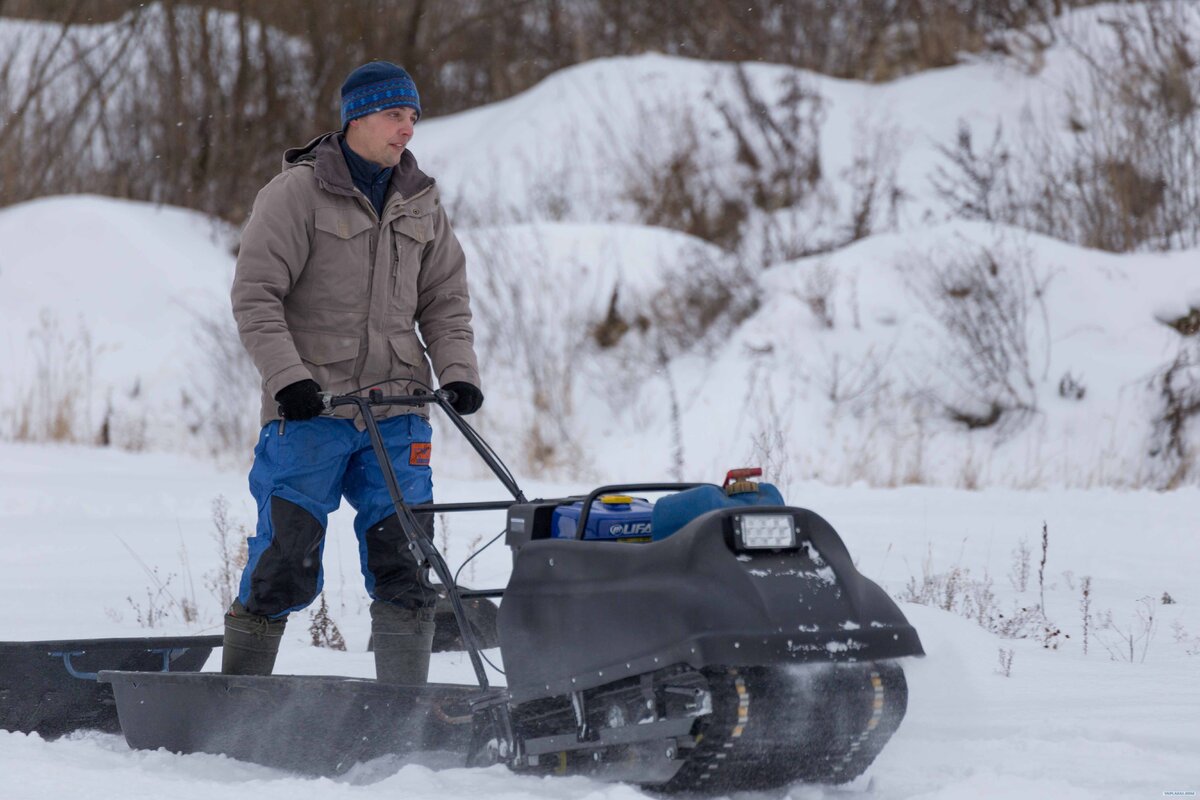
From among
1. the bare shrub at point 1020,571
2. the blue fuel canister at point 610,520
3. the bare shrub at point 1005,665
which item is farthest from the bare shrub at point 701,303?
the blue fuel canister at point 610,520

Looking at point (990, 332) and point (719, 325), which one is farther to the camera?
point (719, 325)

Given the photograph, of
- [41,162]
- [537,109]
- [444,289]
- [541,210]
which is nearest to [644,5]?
[537,109]

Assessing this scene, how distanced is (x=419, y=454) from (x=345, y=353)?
0.36 m

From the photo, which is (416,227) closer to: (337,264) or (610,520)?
A: (337,264)

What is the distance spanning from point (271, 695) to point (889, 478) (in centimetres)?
661

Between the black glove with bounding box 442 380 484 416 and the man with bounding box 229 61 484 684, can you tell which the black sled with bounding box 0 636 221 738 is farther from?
the black glove with bounding box 442 380 484 416

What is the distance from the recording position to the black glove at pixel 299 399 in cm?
334

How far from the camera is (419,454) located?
3.70 m

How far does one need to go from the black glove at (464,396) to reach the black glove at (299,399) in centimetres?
47

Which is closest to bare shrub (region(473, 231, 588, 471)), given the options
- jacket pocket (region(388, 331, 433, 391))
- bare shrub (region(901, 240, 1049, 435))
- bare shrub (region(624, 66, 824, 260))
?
bare shrub (region(624, 66, 824, 260))

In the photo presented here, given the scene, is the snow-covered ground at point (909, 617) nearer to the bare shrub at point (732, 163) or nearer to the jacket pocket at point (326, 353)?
the jacket pocket at point (326, 353)

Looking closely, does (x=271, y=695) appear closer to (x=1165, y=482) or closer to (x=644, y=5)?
(x=1165, y=482)

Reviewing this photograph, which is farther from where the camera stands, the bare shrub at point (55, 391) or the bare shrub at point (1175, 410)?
the bare shrub at point (55, 391)

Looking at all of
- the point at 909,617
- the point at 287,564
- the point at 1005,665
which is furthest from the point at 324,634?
the point at 1005,665
